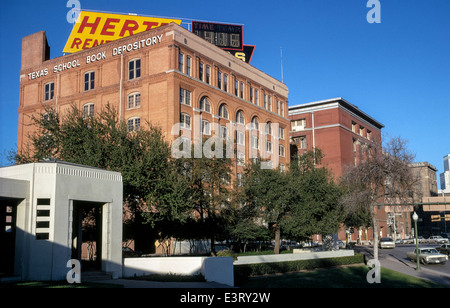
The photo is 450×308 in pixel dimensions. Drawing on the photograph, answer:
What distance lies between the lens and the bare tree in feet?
120

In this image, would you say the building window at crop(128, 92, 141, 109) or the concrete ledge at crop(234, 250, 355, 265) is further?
the building window at crop(128, 92, 141, 109)

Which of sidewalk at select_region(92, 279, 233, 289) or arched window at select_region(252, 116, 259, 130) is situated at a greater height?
arched window at select_region(252, 116, 259, 130)

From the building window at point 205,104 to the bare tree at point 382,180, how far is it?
19.1 m

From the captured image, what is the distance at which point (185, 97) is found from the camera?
48.9 metres

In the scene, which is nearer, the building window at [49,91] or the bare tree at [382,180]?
the bare tree at [382,180]

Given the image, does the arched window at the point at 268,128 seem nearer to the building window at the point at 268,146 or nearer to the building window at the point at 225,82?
the building window at the point at 268,146

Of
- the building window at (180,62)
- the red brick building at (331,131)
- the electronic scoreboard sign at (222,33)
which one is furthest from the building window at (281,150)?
the building window at (180,62)

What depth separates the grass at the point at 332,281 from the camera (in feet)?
80.1

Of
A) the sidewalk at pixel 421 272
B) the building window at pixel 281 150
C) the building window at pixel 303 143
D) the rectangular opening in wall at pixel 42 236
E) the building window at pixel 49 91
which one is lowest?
the sidewalk at pixel 421 272

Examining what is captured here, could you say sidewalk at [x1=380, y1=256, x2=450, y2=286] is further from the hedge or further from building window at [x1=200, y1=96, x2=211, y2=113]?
building window at [x1=200, y1=96, x2=211, y2=113]

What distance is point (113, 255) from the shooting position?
22.6m

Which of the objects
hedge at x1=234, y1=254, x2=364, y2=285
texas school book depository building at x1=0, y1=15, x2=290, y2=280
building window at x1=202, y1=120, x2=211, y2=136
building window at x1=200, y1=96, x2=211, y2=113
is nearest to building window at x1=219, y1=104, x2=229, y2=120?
texas school book depository building at x1=0, y1=15, x2=290, y2=280

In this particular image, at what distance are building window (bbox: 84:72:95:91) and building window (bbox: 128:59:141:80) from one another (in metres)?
5.44
